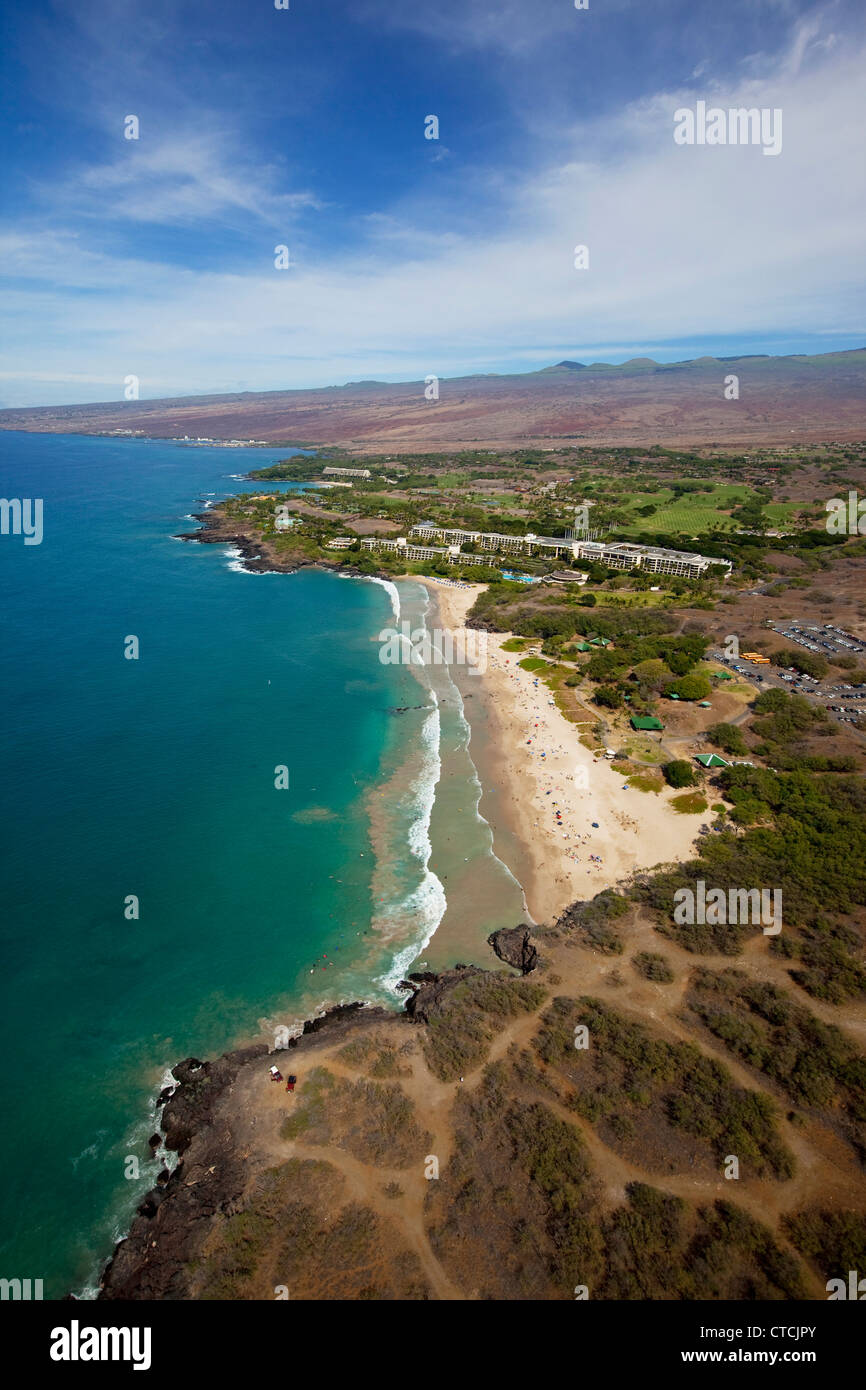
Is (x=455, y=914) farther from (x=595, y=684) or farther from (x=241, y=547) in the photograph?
(x=241, y=547)

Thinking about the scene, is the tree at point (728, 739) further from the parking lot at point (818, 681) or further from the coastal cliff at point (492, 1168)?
the coastal cliff at point (492, 1168)

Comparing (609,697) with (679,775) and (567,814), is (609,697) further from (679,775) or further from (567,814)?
(567,814)

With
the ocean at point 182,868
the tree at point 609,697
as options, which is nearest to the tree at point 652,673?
the tree at point 609,697

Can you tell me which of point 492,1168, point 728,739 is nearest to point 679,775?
point 728,739

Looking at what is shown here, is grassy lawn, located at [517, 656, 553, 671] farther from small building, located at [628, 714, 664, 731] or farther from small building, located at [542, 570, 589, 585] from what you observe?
small building, located at [542, 570, 589, 585]

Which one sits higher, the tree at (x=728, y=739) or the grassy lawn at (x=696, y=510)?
the grassy lawn at (x=696, y=510)

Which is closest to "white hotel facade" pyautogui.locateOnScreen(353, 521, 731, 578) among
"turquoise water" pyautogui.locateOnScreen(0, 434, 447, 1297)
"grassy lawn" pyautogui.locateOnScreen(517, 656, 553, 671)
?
"turquoise water" pyautogui.locateOnScreen(0, 434, 447, 1297)
